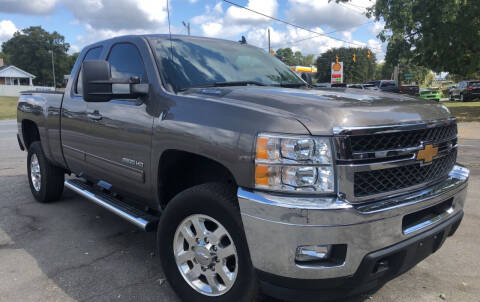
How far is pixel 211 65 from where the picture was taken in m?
3.49

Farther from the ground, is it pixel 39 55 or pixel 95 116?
pixel 39 55

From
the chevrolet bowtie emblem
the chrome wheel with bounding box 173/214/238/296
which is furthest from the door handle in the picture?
the chevrolet bowtie emblem

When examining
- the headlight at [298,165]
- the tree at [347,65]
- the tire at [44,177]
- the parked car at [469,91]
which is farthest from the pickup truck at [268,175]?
the tree at [347,65]

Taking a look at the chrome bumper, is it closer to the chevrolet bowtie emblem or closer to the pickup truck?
the pickup truck

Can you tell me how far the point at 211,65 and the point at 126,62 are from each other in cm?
84

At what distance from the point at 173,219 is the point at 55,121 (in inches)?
104

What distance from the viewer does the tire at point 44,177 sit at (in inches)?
202

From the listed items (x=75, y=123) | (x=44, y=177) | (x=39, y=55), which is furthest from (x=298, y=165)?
(x=39, y=55)

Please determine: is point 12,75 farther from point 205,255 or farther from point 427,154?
point 427,154

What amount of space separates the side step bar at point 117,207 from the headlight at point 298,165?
131 centimetres

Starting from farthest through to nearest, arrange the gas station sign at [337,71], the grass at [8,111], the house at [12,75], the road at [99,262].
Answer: the house at [12,75]
the grass at [8,111]
the gas station sign at [337,71]
the road at [99,262]

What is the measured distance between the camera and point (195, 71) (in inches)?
132

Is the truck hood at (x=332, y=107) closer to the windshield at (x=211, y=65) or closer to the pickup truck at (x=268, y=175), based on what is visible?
the pickup truck at (x=268, y=175)

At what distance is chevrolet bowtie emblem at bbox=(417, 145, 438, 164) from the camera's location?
244 cm
